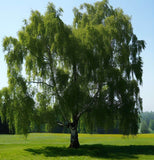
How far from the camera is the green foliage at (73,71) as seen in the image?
Result: 21156 millimetres

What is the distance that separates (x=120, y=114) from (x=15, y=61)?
33.5 ft

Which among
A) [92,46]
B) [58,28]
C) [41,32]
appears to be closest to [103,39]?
[92,46]

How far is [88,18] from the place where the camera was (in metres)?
25.2

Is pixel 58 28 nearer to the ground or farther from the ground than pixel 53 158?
farther from the ground

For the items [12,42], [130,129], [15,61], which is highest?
[12,42]

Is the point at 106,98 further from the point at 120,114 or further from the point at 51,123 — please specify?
the point at 51,123

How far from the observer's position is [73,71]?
22.5 m

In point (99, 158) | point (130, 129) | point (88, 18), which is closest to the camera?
point (99, 158)

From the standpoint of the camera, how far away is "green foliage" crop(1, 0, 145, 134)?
21.2 m

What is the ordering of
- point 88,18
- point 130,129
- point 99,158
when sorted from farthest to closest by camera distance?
point 88,18, point 130,129, point 99,158

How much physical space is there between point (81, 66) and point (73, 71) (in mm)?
1099

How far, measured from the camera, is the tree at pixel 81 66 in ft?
69.7

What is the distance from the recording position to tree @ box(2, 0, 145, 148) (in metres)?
21.2

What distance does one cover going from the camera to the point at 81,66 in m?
21.8
